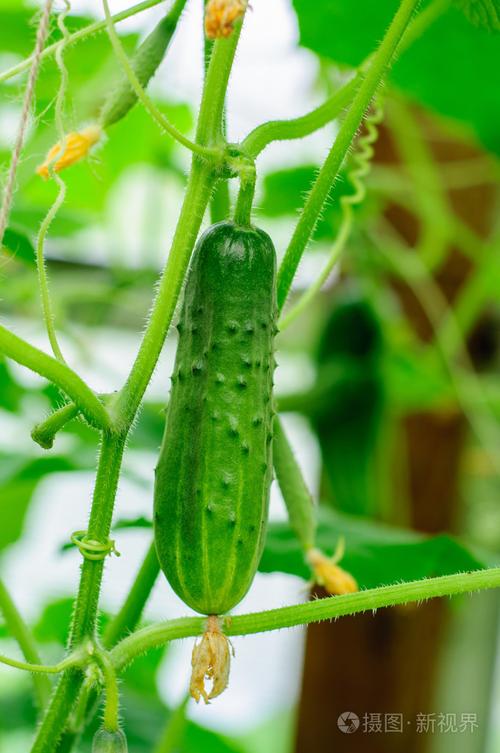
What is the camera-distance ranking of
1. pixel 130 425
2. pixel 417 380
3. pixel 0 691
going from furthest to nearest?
pixel 417 380 → pixel 0 691 → pixel 130 425

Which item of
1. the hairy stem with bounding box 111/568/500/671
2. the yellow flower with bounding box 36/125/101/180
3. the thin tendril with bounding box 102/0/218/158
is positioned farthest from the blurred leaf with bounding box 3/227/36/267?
the hairy stem with bounding box 111/568/500/671

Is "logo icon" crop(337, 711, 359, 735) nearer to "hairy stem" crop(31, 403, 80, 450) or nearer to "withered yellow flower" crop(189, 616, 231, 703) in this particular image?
"withered yellow flower" crop(189, 616, 231, 703)

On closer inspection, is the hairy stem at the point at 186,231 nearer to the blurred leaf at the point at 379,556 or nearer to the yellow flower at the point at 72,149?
the yellow flower at the point at 72,149

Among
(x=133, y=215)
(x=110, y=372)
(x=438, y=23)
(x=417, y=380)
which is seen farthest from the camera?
(x=133, y=215)

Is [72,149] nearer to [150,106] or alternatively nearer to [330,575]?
[150,106]

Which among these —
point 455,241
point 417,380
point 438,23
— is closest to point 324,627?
point 417,380

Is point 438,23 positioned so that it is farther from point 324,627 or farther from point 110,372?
point 324,627
